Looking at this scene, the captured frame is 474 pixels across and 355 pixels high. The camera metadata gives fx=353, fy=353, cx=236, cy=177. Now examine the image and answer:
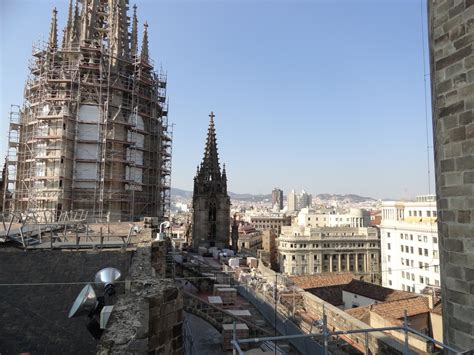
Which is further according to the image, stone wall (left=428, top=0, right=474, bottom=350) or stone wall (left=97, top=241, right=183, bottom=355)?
stone wall (left=428, top=0, right=474, bottom=350)

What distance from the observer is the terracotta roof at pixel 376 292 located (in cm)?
2466

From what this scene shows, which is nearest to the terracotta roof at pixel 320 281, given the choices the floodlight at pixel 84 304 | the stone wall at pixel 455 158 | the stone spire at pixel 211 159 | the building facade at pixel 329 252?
the stone spire at pixel 211 159

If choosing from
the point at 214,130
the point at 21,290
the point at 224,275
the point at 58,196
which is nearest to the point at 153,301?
the point at 21,290

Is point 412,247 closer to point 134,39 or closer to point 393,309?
point 393,309

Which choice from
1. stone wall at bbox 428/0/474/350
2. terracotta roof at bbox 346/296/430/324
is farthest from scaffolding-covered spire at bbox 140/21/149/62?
stone wall at bbox 428/0/474/350

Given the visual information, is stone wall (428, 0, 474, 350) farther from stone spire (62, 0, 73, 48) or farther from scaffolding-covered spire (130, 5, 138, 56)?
stone spire (62, 0, 73, 48)

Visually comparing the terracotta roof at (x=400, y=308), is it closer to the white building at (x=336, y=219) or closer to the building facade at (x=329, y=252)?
the building facade at (x=329, y=252)

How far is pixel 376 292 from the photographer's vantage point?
84.4 feet

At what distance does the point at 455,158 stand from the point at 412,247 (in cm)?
4909

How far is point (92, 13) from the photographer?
106ft

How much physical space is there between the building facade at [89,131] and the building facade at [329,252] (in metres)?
37.0

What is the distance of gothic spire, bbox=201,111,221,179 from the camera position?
1865 inches

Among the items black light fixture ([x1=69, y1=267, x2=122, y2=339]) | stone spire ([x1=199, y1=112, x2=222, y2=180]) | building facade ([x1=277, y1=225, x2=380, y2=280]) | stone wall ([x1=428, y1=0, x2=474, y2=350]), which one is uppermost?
stone spire ([x1=199, y1=112, x2=222, y2=180])

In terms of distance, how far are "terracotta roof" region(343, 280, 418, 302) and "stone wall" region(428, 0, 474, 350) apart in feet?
68.0
